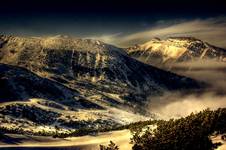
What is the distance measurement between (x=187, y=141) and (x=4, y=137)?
30.8 m

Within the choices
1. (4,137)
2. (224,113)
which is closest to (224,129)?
(224,113)

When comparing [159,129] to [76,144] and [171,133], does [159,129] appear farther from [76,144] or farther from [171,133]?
[76,144]

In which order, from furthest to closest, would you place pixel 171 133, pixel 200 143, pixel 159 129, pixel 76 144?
pixel 76 144
pixel 159 129
pixel 171 133
pixel 200 143

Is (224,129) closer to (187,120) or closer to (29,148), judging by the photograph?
(187,120)

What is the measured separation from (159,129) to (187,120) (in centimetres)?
469

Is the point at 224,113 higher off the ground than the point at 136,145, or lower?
higher

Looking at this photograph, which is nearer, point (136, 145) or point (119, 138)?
point (136, 145)

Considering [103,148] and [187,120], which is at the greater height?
[187,120]

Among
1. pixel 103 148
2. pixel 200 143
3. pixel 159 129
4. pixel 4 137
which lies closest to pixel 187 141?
pixel 200 143

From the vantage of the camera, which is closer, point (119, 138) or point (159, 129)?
point (159, 129)

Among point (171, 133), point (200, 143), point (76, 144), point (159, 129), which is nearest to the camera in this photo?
point (200, 143)

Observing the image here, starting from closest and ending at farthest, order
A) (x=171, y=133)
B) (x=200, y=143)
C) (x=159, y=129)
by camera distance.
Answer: (x=200, y=143) < (x=171, y=133) < (x=159, y=129)

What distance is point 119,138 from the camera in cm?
7862

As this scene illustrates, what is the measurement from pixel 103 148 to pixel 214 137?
61.2 ft
